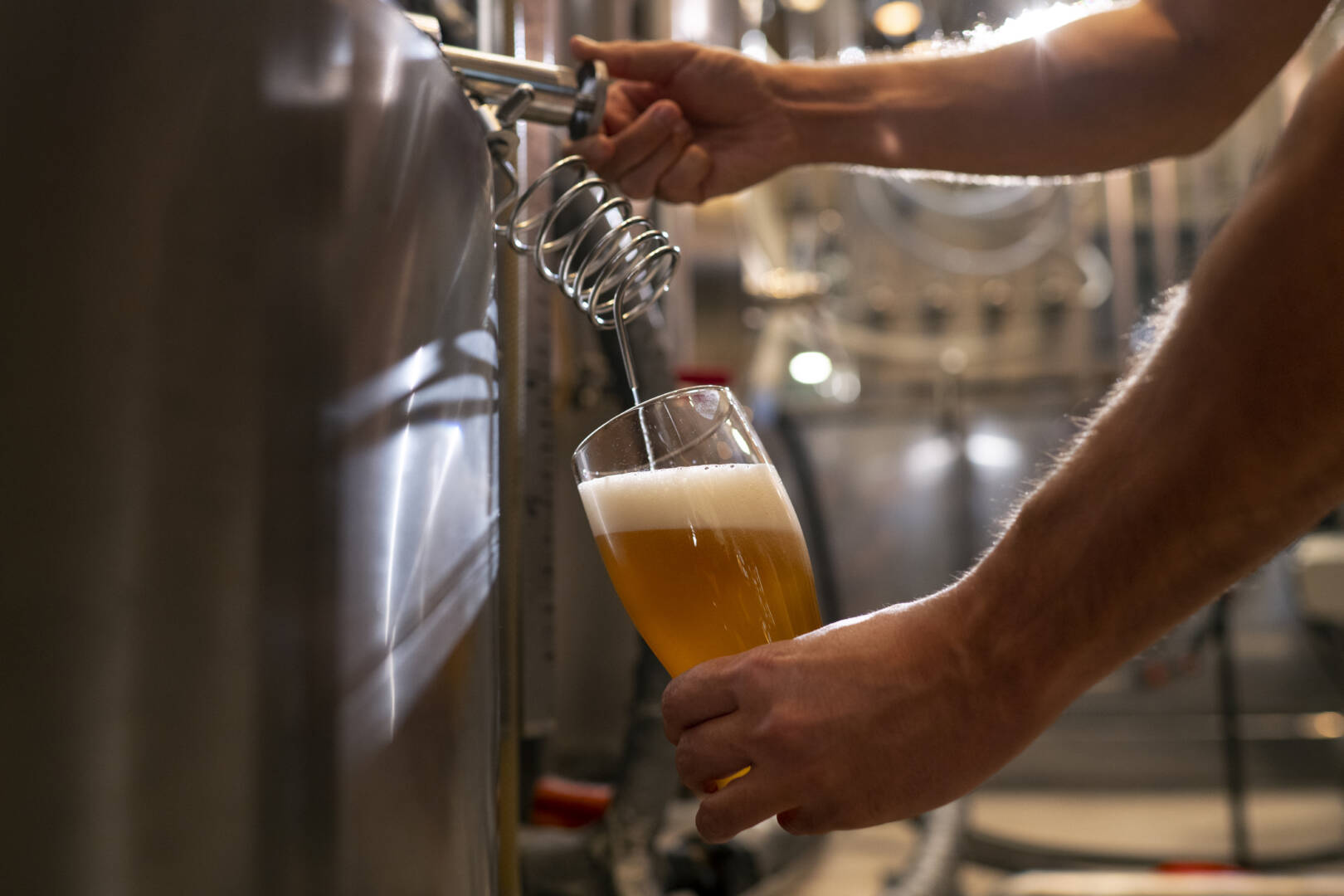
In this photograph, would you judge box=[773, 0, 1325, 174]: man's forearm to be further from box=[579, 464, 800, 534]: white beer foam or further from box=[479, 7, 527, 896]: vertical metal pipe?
box=[579, 464, 800, 534]: white beer foam

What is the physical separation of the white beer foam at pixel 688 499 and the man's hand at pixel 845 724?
56 mm

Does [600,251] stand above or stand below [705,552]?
above

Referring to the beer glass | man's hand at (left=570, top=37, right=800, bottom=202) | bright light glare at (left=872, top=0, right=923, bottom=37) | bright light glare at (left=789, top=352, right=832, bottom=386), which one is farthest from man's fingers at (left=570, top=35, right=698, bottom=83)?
bright light glare at (left=789, top=352, right=832, bottom=386)

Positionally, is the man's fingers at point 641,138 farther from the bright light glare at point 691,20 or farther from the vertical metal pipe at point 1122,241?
the vertical metal pipe at point 1122,241

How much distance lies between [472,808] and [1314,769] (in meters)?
2.08

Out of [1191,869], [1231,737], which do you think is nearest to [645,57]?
[1191,869]

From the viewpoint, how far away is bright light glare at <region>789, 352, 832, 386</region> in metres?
2.92

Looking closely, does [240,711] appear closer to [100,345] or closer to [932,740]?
[100,345]

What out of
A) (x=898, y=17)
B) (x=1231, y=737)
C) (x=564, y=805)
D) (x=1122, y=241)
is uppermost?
(x=898, y=17)

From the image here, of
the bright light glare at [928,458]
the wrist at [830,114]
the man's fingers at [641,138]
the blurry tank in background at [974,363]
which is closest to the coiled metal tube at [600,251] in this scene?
the man's fingers at [641,138]

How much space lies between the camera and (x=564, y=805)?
27.4 inches

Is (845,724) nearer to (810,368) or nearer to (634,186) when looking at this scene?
(634,186)

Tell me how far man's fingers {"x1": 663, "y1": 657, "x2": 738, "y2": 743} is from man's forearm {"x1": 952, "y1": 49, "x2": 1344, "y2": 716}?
10 centimetres

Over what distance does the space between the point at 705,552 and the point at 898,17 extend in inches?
80.0
